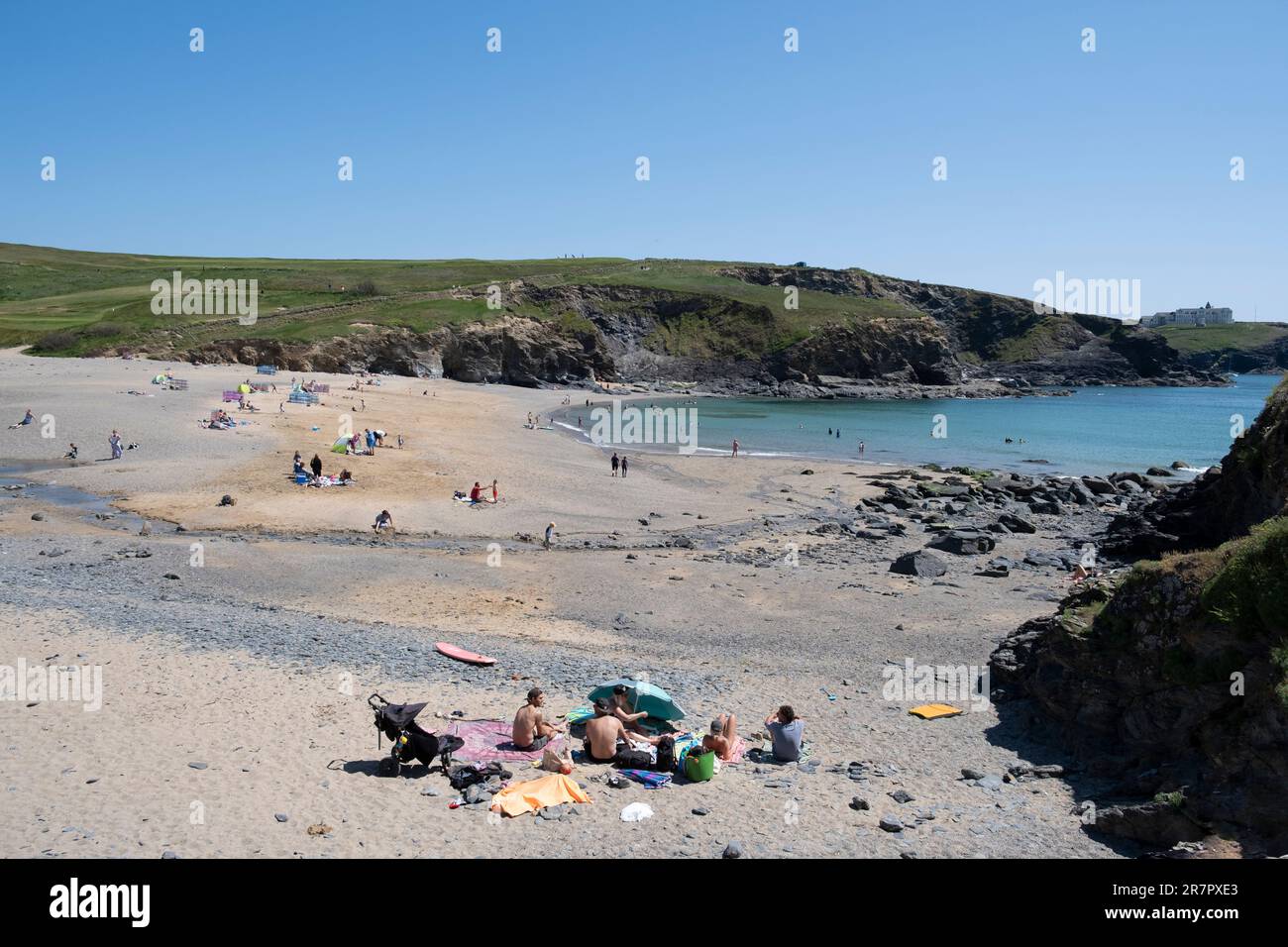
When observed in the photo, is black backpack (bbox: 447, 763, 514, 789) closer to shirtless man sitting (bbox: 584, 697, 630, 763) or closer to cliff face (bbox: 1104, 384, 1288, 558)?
shirtless man sitting (bbox: 584, 697, 630, 763)

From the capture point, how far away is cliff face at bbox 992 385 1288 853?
31.9ft

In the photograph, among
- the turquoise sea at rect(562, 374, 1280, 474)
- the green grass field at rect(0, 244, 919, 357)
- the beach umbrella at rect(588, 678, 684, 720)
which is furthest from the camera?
the green grass field at rect(0, 244, 919, 357)

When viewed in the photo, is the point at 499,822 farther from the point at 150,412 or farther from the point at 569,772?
the point at 150,412

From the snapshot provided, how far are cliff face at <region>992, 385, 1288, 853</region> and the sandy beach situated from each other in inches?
30.2

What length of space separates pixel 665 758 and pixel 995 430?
72317 millimetres

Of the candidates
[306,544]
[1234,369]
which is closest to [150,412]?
[306,544]

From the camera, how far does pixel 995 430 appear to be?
76562 millimetres

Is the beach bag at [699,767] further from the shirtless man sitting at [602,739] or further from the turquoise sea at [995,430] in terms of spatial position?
the turquoise sea at [995,430]

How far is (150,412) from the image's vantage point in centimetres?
4625

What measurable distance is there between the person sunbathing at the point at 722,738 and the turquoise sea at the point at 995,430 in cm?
4427

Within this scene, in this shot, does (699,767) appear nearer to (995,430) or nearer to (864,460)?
(864,460)

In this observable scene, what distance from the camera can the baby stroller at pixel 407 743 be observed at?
11.0 metres

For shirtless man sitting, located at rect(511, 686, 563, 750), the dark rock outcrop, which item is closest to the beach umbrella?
shirtless man sitting, located at rect(511, 686, 563, 750)
